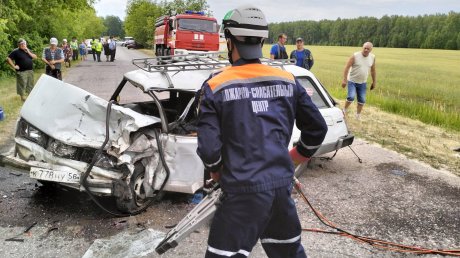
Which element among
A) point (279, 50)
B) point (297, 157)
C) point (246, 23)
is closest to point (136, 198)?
point (297, 157)

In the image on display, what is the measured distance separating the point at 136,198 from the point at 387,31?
102947mm

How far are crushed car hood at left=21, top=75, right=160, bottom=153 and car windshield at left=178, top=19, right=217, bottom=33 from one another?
55.1 feet

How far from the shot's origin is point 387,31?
321 feet

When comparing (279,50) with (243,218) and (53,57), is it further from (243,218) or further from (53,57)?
(243,218)

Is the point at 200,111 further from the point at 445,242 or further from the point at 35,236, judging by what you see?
the point at 445,242

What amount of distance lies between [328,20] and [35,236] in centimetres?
12799

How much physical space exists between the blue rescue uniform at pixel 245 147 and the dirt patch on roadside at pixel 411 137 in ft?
17.7

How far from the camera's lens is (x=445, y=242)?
4301 mm

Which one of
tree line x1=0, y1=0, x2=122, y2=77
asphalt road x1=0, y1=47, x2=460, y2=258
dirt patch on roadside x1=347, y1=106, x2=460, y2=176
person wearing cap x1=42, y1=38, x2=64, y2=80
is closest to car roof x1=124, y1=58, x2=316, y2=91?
asphalt road x1=0, y1=47, x2=460, y2=258

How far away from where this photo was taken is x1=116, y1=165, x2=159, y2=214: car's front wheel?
4.28 m

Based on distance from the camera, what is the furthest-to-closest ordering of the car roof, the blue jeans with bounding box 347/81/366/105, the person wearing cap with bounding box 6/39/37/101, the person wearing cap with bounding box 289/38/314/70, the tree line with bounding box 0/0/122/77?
the tree line with bounding box 0/0/122/77 → the person wearing cap with bounding box 6/39/37/101 → the person wearing cap with bounding box 289/38/314/70 → the blue jeans with bounding box 347/81/366/105 → the car roof

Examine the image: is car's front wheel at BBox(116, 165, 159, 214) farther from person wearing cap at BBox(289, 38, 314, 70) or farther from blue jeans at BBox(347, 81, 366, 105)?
person wearing cap at BBox(289, 38, 314, 70)

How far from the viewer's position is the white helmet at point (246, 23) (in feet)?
7.71

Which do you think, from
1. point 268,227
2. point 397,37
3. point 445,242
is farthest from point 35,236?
point 397,37
